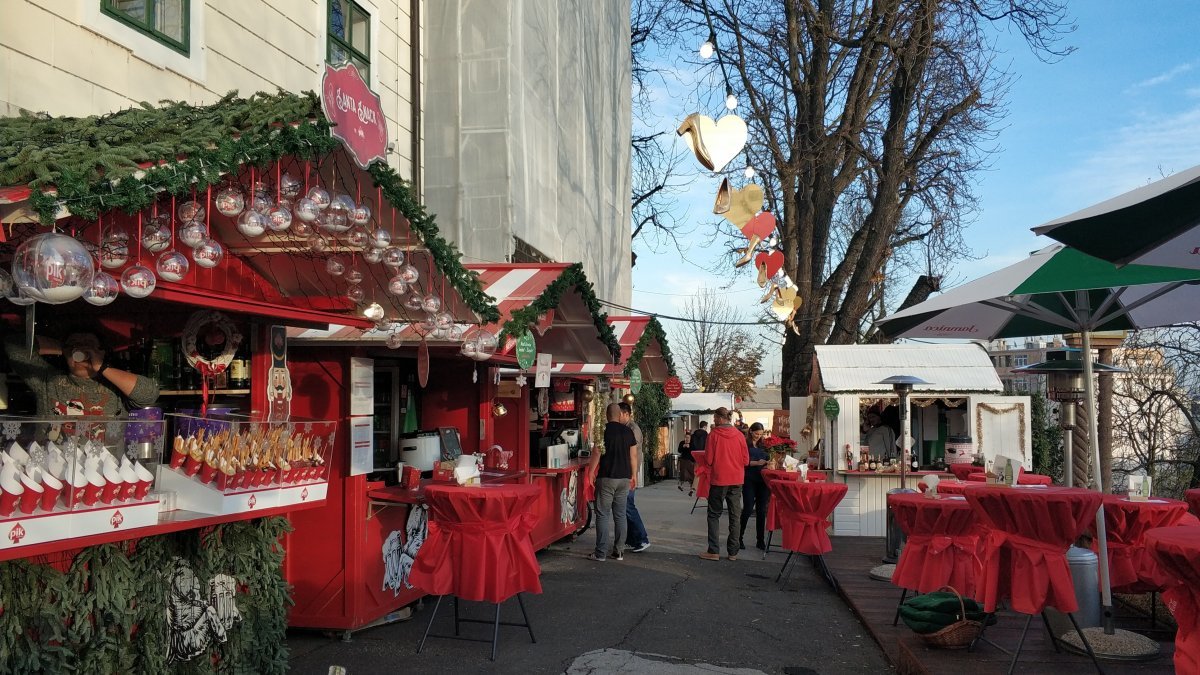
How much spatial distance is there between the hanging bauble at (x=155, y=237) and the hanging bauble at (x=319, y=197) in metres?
0.71

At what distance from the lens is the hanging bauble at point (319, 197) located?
15.9ft

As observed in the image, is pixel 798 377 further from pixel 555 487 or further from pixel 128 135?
pixel 128 135

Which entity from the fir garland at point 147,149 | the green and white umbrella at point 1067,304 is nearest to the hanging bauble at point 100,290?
the fir garland at point 147,149

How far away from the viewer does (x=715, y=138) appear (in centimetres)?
1012

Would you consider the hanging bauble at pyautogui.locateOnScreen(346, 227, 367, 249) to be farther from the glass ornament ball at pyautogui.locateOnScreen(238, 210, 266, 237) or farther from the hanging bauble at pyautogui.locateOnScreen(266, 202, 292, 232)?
Result: the glass ornament ball at pyautogui.locateOnScreen(238, 210, 266, 237)

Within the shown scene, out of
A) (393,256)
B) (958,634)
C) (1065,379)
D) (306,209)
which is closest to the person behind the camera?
(306,209)

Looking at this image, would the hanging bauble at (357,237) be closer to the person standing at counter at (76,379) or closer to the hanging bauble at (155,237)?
the hanging bauble at (155,237)

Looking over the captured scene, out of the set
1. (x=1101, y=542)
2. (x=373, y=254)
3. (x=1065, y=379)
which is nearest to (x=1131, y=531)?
(x=1101, y=542)

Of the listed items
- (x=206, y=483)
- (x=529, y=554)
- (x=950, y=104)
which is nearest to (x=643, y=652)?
(x=529, y=554)

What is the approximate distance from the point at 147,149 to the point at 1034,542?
5.41m

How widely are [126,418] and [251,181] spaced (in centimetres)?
A: 144

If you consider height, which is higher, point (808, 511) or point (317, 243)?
point (317, 243)

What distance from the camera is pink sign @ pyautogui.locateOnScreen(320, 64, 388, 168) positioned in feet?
14.6

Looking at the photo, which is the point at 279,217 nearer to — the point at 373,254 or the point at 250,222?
the point at 250,222
